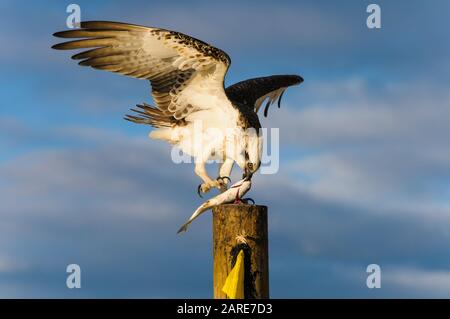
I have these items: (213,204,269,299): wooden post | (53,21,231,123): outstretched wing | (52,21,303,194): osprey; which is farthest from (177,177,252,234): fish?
(53,21,231,123): outstretched wing

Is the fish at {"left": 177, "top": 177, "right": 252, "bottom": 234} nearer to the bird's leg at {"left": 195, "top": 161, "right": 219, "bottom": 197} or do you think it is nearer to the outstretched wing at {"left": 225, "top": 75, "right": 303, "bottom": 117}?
the bird's leg at {"left": 195, "top": 161, "right": 219, "bottom": 197}

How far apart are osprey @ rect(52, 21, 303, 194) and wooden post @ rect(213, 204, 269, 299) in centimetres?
156

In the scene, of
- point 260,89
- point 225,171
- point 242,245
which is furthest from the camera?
point 260,89

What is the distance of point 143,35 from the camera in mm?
10406

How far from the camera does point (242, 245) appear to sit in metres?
8.88

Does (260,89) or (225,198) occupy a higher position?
(260,89)

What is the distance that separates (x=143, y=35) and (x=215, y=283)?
11.4ft

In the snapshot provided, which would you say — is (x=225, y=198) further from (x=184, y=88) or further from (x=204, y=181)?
(x=184, y=88)

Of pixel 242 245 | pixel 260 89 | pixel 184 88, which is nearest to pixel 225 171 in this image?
pixel 184 88

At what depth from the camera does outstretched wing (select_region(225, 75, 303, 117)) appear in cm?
1260

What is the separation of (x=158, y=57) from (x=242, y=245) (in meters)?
3.13

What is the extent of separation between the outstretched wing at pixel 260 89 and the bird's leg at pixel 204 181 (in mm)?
1802
